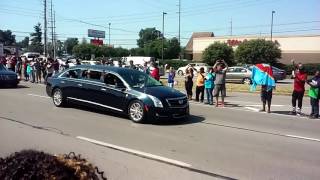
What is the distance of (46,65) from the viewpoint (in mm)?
28547

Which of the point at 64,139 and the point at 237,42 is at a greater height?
the point at 237,42

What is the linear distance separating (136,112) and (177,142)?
2849 millimetres

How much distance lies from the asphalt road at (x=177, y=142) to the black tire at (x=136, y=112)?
1.00 ft

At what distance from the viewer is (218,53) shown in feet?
218

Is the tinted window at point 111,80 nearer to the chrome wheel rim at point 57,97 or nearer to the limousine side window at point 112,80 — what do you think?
the limousine side window at point 112,80

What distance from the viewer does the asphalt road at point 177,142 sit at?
7.27m

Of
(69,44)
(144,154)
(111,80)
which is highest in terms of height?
(69,44)

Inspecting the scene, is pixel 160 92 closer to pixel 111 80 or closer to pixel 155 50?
pixel 111 80

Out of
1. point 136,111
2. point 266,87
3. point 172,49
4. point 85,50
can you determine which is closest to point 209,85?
point 266,87

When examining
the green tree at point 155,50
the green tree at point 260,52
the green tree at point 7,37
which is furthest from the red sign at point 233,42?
the green tree at point 7,37

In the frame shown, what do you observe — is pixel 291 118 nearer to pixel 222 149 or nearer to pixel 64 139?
pixel 222 149

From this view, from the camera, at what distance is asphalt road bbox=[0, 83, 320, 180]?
23.8 feet

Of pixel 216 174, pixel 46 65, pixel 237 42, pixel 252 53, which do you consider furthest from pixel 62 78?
pixel 237 42

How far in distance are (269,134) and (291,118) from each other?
3.68 meters
